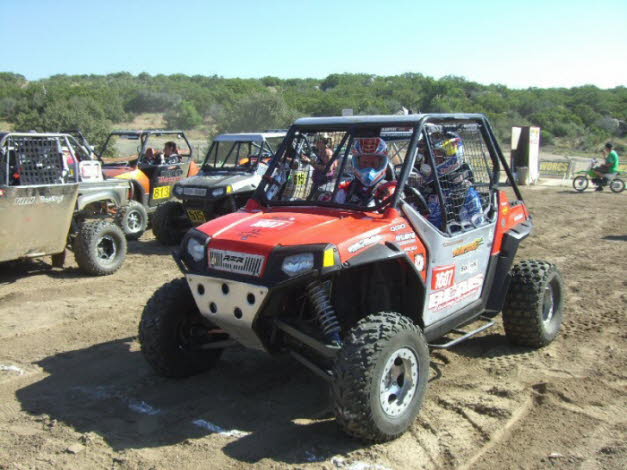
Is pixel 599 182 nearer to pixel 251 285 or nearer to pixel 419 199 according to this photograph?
pixel 419 199

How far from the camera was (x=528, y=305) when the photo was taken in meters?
5.36

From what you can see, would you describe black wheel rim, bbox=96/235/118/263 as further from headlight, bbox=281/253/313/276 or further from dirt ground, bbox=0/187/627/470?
headlight, bbox=281/253/313/276

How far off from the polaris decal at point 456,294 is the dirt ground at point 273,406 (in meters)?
0.60

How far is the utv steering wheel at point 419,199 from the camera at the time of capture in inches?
181

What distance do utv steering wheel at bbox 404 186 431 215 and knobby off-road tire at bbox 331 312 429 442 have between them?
1026 mm

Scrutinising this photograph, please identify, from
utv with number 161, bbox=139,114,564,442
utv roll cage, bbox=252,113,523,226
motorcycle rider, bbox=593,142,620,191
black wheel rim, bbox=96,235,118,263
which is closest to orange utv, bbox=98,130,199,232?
black wheel rim, bbox=96,235,118,263

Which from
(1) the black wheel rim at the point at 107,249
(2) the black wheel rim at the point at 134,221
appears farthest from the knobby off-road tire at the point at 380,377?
(2) the black wheel rim at the point at 134,221

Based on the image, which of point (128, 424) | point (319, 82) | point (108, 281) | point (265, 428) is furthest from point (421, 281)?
point (319, 82)

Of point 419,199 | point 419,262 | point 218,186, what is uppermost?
point 419,199

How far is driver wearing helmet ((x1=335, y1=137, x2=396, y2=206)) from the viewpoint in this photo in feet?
15.2

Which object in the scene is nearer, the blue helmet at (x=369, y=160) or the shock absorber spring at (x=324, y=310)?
the shock absorber spring at (x=324, y=310)

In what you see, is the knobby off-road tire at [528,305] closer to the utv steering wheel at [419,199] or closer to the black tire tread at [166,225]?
the utv steering wheel at [419,199]

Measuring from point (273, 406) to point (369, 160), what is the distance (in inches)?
74.7

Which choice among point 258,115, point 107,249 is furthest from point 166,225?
point 258,115
